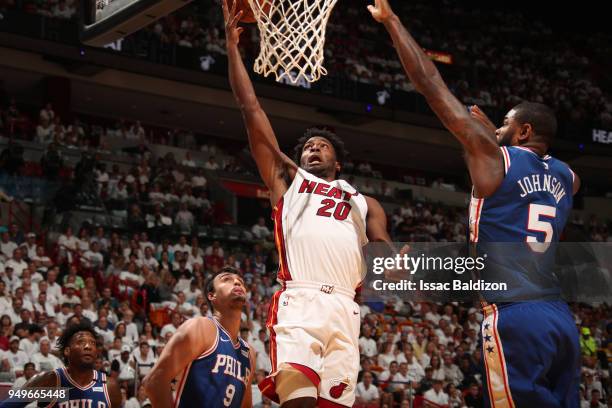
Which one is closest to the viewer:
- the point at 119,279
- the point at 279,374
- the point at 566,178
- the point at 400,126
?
the point at 566,178

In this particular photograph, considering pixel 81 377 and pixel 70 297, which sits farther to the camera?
pixel 70 297

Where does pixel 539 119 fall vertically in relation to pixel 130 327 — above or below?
above

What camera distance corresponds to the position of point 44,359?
10.7m

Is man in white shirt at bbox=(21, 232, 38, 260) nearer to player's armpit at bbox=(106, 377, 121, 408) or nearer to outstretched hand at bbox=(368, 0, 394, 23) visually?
player's armpit at bbox=(106, 377, 121, 408)

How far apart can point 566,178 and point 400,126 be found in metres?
21.9

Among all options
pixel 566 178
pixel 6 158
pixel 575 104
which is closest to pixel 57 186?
pixel 6 158

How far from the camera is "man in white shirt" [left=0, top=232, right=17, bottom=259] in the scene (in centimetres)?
1377

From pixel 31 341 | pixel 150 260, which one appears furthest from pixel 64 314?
pixel 150 260

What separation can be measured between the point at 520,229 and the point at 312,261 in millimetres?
1363

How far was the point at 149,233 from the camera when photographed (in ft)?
54.5

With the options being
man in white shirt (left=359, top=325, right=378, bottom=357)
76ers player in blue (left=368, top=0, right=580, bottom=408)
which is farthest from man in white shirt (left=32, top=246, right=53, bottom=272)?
76ers player in blue (left=368, top=0, right=580, bottom=408)

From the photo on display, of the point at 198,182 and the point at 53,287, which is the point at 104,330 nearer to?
the point at 53,287

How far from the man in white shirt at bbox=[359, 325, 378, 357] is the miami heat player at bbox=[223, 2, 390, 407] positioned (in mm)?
8796

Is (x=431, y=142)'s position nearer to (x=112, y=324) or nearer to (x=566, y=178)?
(x=112, y=324)
